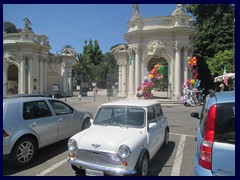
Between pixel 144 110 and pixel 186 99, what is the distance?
52.6 feet

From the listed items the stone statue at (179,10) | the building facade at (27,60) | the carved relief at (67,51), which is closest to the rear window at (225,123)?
the stone statue at (179,10)

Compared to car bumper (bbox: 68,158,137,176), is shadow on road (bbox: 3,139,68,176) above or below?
below

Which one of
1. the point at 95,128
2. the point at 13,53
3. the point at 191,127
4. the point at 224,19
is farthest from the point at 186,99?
the point at 13,53

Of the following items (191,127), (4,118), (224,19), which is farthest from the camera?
(224,19)

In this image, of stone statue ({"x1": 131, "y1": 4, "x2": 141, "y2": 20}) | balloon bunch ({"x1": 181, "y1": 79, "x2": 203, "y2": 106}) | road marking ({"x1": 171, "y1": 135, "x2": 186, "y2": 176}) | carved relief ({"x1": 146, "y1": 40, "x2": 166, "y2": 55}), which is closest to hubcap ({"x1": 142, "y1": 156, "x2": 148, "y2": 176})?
road marking ({"x1": 171, "y1": 135, "x2": 186, "y2": 176})

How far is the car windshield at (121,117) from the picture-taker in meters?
4.97

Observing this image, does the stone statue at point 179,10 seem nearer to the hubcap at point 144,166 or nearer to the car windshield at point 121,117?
the car windshield at point 121,117

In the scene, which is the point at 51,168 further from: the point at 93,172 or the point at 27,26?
the point at 27,26

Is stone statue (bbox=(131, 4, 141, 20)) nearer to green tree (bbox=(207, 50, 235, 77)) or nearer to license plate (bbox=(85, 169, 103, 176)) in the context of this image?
green tree (bbox=(207, 50, 235, 77))

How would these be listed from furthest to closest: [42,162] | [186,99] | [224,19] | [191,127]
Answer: [224,19] → [186,99] → [191,127] → [42,162]

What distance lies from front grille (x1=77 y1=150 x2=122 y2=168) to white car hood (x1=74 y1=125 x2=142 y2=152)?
0.31 feet

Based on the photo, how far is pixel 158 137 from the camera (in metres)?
5.41

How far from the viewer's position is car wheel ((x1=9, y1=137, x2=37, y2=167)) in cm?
491
